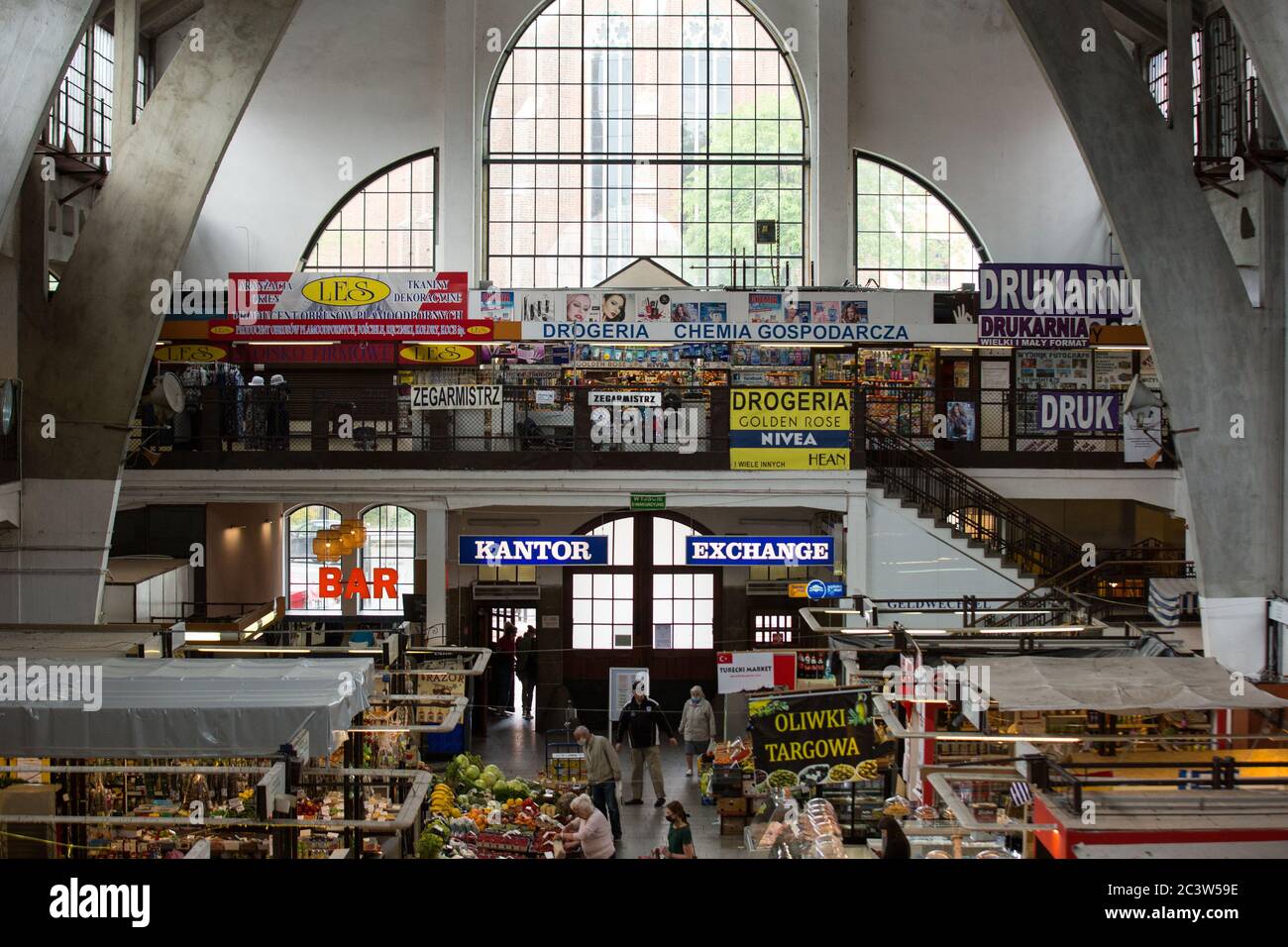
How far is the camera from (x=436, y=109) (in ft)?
81.8

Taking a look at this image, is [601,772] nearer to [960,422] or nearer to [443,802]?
[443,802]

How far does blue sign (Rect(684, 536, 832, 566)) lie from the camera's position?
18047 millimetres

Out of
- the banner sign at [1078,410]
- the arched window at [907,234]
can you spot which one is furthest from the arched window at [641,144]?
the banner sign at [1078,410]

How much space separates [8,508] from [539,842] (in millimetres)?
7690

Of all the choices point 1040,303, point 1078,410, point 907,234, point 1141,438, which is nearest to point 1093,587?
point 1141,438

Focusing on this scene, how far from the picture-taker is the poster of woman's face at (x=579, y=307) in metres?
21.2

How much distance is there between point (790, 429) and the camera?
61.8 ft

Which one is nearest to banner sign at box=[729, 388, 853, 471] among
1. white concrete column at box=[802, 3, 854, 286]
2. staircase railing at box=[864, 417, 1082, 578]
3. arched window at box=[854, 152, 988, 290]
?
staircase railing at box=[864, 417, 1082, 578]

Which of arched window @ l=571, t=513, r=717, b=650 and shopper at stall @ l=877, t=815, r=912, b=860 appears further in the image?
arched window @ l=571, t=513, r=717, b=650

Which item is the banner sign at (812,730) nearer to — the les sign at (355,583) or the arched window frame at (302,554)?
the les sign at (355,583)

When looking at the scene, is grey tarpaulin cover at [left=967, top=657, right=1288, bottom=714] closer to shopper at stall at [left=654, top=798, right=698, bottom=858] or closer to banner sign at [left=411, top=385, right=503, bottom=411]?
shopper at stall at [left=654, top=798, right=698, bottom=858]

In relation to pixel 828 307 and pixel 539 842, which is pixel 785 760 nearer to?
pixel 539 842

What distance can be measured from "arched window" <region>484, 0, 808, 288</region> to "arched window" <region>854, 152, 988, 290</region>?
127 centimetres

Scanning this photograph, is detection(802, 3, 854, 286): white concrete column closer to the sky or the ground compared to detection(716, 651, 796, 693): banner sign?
closer to the sky
